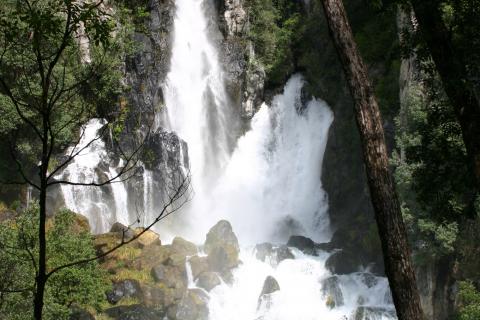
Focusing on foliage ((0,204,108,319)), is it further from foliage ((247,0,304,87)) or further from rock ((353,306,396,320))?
foliage ((247,0,304,87))

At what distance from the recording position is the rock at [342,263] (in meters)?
22.2

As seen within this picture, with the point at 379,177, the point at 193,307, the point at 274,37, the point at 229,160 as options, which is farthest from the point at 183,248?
the point at 274,37

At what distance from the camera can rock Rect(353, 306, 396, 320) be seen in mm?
18547

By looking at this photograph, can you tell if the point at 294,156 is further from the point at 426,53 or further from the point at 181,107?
the point at 426,53

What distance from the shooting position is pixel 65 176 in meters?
26.0

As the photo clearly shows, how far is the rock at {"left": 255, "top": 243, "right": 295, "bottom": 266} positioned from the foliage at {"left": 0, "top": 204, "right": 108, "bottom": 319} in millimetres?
7347

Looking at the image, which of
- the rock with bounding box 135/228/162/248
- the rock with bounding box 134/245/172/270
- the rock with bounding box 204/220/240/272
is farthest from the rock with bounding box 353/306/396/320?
the rock with bounding box 135/228/162/248

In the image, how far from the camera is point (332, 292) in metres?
20.7

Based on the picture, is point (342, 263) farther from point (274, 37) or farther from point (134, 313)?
point (274, 37)

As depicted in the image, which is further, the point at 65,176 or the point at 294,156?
the point at 294,156

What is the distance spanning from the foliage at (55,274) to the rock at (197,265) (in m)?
3.85

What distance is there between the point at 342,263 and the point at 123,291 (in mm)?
9476

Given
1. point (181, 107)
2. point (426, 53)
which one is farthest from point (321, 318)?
point (181, 107)

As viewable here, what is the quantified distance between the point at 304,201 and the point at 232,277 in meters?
10.1
